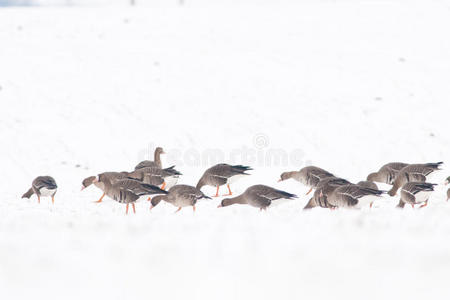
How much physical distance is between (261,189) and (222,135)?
32.1 ft

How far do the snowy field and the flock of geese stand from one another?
356mm

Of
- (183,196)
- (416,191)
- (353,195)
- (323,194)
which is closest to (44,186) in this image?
(183,196)

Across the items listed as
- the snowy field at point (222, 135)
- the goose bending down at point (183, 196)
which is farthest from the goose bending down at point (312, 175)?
the goose bending down at point (183, 196)

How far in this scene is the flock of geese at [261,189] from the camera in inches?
404

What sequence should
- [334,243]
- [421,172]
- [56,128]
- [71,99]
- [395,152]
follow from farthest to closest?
[71,99] → [56,128] → [395,152] → [421,172] → [334,243]

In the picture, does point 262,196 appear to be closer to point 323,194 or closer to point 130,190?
point 323,194

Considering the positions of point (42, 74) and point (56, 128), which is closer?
point (56, 128)

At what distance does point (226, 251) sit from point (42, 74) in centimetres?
2195

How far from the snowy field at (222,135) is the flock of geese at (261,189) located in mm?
356

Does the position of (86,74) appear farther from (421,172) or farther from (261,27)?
(421,172)

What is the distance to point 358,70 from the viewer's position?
25.9 meters

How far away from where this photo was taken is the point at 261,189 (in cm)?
1110

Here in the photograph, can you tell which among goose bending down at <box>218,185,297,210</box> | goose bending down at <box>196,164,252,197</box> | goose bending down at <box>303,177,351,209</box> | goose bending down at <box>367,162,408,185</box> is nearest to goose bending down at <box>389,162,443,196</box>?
goose bending down at <box>367,162,408,185</box>

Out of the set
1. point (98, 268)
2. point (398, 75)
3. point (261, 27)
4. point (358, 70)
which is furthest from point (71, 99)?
point (98, 268)
